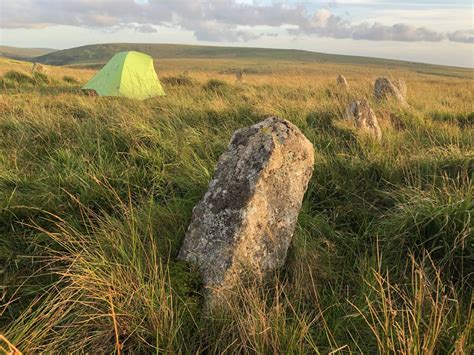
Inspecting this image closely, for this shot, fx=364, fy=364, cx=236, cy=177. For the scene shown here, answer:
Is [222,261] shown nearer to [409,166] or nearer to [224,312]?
[224,312]

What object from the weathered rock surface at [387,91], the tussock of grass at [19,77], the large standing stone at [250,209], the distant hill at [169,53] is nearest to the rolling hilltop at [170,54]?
the distant hill at [169,53]

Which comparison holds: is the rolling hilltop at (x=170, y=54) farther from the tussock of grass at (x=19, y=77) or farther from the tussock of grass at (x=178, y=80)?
the tussock of grass at (x=19, y=77)

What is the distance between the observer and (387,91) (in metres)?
9.37

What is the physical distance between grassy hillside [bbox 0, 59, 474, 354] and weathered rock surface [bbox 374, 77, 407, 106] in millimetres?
3440

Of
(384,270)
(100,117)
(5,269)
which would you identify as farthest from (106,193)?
(100,117)

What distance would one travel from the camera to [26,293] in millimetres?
2490

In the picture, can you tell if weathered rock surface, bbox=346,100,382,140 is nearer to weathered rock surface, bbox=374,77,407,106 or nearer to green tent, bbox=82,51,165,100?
weathered rock surface, bbox=374,77,407,106

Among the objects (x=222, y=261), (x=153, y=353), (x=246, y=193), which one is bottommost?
(x=153, y=353)

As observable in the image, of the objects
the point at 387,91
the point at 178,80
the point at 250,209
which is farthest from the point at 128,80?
the point at 250,209

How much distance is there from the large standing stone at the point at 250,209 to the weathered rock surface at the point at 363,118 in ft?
10.0

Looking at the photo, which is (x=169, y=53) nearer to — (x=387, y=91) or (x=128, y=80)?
(x=128, y=80)

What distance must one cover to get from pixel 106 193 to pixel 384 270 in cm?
254

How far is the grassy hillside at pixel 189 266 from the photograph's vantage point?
6.72ft

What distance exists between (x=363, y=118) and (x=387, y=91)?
4.21 meters
